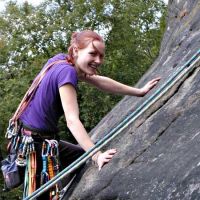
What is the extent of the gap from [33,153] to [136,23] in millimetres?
26626

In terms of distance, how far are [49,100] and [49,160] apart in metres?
0.47

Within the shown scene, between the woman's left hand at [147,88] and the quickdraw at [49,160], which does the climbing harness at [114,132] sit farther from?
the woman's left hand at [147,88]

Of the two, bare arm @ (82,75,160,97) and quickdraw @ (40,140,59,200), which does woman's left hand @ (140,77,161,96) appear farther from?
quickdraw @ (40,140,59,200)

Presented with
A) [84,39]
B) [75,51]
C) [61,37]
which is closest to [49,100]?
[75,51]

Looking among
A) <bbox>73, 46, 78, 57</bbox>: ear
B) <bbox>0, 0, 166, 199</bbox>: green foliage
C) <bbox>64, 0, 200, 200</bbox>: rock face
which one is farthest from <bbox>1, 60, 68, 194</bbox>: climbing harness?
<bbox>0, 0, 166, 199</bbox>: green foliage

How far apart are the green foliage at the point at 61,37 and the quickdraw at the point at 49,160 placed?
2160 centimetres

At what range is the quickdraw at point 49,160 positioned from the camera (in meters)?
3.84

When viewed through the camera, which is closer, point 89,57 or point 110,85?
point 89,57

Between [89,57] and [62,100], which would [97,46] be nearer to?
[89,57]

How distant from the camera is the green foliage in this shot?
26703mm

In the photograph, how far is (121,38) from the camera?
28.5 meters

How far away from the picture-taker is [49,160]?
3.86 metres

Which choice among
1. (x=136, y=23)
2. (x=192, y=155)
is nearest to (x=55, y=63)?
(x=192, y=155)

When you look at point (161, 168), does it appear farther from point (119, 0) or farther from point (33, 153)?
point (119, 0)
